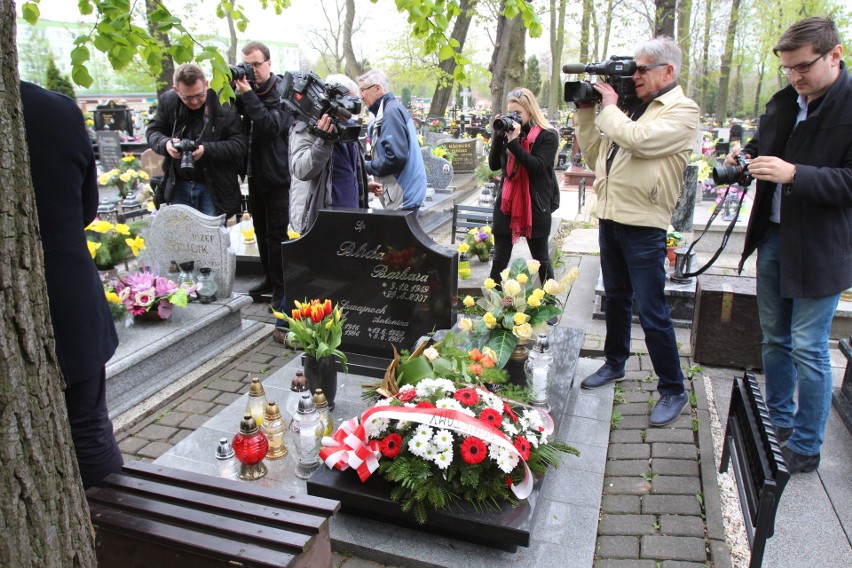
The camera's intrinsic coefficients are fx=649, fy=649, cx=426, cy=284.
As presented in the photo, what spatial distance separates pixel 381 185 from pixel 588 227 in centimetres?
531

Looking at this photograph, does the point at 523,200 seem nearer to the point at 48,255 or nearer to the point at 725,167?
the point at 725,167

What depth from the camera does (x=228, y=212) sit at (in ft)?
18.3

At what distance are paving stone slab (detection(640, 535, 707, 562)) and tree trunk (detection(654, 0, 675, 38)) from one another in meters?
8.06

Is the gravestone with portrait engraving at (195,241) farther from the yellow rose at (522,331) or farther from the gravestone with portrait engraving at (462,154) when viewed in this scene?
the gravestone with portrait engraving at (462,154)

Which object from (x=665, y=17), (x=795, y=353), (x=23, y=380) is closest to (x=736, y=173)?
(x=795, y=353)

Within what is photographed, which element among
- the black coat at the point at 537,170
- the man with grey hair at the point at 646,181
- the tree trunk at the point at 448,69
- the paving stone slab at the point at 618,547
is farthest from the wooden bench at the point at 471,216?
the tree trunk at the point at 448,69

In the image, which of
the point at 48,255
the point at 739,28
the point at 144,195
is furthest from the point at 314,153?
the point at 739,28

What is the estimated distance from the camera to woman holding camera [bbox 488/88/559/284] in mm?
4746

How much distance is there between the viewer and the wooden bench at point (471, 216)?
764 centimetres

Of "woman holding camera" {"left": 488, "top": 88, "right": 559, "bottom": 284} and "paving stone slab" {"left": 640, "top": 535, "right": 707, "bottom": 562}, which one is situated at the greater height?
"woman holding camera" {"left": 488, "top": 88, "right": 559, "bottom": 284}

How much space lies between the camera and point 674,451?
3398 millimetres

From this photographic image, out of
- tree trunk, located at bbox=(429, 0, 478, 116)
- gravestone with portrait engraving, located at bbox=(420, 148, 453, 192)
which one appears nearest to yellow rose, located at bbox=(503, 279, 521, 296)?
gravestone with portrait engraving, located at bbox=(420, 148, 453, 192)

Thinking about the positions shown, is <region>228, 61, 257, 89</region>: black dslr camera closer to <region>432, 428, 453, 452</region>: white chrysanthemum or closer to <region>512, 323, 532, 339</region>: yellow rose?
<region>512, 323, 532, 339</region>: yellow rose

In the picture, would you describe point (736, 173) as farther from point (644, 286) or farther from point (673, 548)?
point (673, 548)
